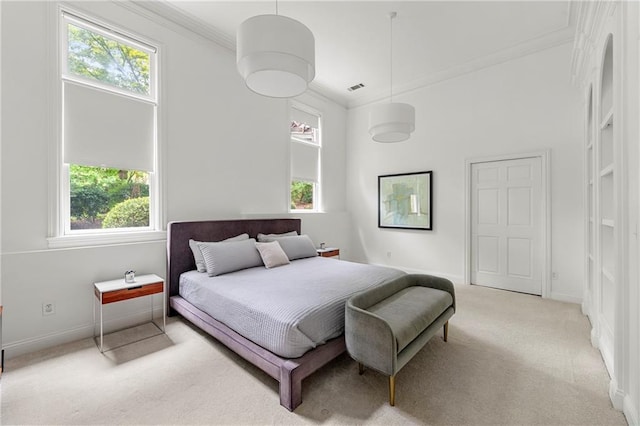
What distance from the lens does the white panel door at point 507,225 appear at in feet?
13.1

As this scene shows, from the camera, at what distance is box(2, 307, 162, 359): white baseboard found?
2342 mm

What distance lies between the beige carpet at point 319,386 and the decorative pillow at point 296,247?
1.42m

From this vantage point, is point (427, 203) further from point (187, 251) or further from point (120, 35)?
point (120, 35)

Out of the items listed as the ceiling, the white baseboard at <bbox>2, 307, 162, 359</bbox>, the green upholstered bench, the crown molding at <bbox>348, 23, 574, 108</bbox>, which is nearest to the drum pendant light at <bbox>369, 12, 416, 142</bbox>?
the ceiling

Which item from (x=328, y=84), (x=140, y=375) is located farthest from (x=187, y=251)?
(x=328, y=84)

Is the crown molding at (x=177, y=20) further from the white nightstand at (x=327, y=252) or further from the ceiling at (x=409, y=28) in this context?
the white nightstand at (x=327, y=252)

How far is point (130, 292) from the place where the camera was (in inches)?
102

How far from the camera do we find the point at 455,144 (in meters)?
4.68

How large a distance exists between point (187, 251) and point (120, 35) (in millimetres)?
2459

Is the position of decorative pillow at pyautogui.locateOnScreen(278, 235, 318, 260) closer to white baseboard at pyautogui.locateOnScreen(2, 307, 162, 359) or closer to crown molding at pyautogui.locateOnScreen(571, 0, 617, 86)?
white baseboard at pyautogui.locateOnScreen(2, 307, 162, 359)

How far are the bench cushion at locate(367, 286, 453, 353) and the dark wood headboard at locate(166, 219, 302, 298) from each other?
222 centimetres

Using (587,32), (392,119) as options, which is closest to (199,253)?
(392,119)

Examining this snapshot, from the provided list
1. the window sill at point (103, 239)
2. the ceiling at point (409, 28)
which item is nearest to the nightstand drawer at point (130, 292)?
the window sill at point (103, 239)

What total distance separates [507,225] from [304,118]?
12.6 feet
